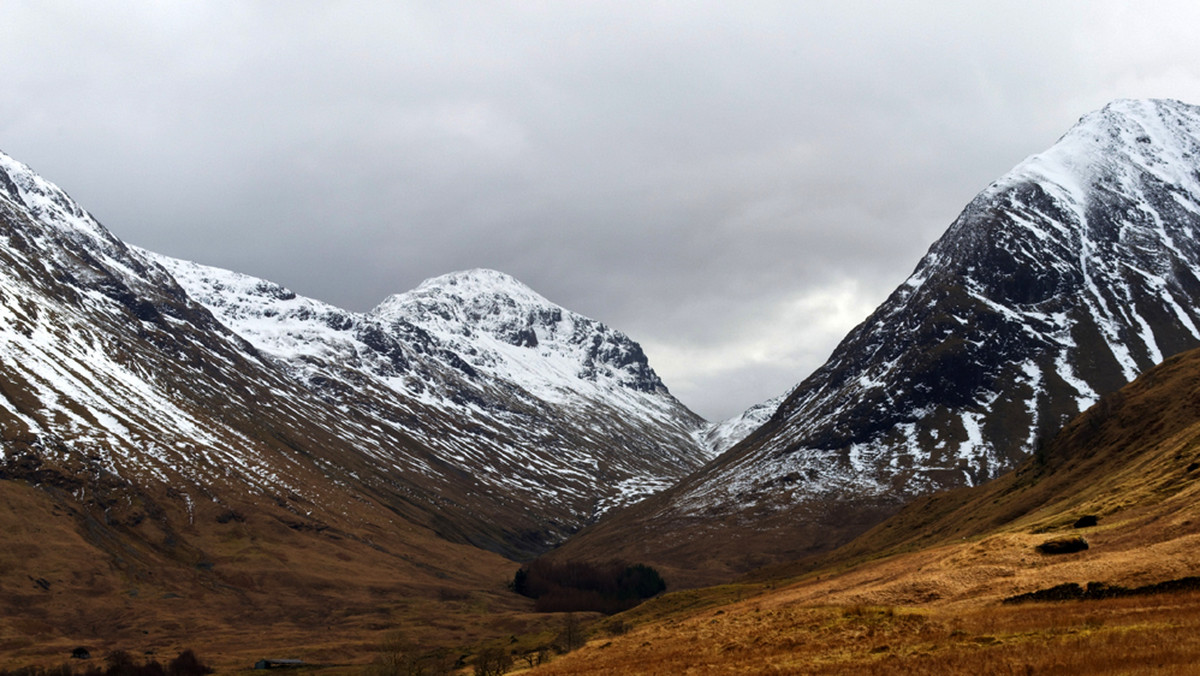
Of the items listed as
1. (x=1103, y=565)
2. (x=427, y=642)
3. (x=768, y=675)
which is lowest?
(x=427, y=642)

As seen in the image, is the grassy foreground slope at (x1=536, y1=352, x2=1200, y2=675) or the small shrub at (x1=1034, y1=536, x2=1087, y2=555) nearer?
the grassy foreground slope at (x1=536, y1=352, x2=1200, y2=675)

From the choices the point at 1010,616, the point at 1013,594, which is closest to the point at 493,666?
the point at 1013,594

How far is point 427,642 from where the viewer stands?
187375 millimetres

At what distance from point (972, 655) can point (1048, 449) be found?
357ft

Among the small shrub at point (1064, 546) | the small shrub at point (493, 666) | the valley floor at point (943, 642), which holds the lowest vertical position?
the small shrub at point (493, 666)

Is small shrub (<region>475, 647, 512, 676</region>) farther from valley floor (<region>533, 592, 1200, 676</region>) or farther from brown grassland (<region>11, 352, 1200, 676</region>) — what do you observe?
valley floor (<region>533, 592, 1200, 676</region>)

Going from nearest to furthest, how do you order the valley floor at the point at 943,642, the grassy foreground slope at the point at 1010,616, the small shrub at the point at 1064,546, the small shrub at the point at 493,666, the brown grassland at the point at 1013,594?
the valley floor at the point at 943,642, the grassy foreground slope at the point at 1010,616, the brown grassland at the point at 1013,594, the small shrub at the point at 1064,546, the small shrub at the point at 493,666

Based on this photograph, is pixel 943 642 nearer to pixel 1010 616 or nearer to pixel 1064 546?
pixel 1010 616

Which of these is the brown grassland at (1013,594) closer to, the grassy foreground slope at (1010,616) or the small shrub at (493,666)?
the grassy foreground slope at (1010,616)

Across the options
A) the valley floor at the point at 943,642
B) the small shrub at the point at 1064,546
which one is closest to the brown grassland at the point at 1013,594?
the valley floor at the point at 943,642

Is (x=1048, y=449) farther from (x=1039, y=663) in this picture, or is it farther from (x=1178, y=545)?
(x=1039, y=663)

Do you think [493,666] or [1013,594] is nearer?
[1013,594]

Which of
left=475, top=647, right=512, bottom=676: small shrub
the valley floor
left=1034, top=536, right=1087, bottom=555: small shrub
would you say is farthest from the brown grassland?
left=475, top=647, right=512, bottom=676: small shrub

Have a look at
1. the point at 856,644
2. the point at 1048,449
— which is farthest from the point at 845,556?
the point at 856,644
